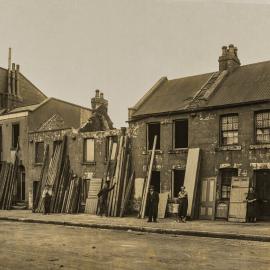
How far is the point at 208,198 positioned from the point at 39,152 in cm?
1416

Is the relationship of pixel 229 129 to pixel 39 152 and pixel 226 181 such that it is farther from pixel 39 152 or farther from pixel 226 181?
pixel 39 152

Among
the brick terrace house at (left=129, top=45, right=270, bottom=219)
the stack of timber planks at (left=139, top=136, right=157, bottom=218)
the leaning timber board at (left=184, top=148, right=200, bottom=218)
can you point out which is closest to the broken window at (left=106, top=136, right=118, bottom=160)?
the brick terrace house at (left=129, top=45, right=270, bottom=219)

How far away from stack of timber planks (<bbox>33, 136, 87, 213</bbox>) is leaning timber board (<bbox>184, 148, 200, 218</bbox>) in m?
8.17

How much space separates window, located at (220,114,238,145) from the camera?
21672 mm

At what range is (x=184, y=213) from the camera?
2041 cm

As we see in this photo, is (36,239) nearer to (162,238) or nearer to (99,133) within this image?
(162,238)

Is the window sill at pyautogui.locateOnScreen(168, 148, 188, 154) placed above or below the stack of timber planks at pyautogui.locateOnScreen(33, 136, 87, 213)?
above

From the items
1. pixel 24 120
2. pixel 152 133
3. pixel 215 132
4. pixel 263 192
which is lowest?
pixel 263 192

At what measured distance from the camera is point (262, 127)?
68.3 ft

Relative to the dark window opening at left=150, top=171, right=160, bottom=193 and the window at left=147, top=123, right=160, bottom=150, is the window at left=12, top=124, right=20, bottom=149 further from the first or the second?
the dark window opening at left=150, top=171, right=160, bottom=193

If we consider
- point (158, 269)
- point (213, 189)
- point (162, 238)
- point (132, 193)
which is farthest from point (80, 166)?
point (158, 269)

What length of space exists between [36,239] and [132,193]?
11.5 m

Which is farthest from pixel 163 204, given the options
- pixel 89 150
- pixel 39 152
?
pixel 39 152

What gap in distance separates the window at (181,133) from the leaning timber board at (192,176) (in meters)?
1.14
